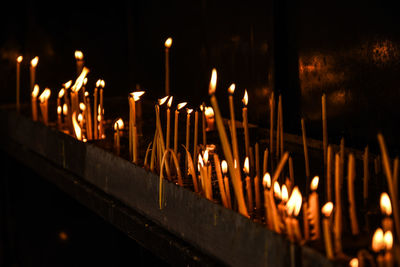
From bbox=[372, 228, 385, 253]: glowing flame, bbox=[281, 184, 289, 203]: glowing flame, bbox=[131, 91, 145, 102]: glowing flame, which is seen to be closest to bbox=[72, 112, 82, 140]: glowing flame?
bbox=[131, 91, 145, 102]: glowing flame

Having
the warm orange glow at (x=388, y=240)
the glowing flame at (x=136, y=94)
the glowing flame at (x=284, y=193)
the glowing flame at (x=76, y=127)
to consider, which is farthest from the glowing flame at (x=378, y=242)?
the glowing flame at (x=76, y=127)

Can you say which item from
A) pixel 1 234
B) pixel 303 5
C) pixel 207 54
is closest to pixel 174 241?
pixel 303 5

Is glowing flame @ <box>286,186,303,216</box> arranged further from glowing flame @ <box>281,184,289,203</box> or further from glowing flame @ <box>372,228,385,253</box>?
glowing flame @ <box>372,228,385,253</box>

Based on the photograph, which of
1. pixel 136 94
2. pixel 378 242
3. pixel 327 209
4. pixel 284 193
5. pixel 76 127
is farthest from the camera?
pixel 76 127

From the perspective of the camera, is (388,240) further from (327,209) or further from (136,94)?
(136,94)

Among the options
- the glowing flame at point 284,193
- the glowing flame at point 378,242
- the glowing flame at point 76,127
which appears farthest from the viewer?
the glowing flame at point 76,127

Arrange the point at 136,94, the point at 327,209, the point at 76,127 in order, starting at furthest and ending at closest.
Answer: the point at 76,127
the point at 136,94
the point at 327,209

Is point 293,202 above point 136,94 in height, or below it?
below

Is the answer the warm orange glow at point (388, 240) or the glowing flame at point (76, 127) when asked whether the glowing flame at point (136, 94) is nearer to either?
the glowing flame at point (76, 127)

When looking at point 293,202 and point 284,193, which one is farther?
point 284,193

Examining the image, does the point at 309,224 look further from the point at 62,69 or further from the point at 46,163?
the point at 62,69

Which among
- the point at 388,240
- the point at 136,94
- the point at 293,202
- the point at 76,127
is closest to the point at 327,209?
the point at 293,202

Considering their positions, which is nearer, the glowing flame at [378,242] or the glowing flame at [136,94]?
the glowing flame at [378,242]

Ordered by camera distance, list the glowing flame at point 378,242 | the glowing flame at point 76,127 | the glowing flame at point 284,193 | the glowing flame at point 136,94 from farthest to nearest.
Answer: the glowing flame at point 76,127 < the glowing flame at point 136,94 < the glowing flame at point 284,193 < the glowing flame at point 378,242
